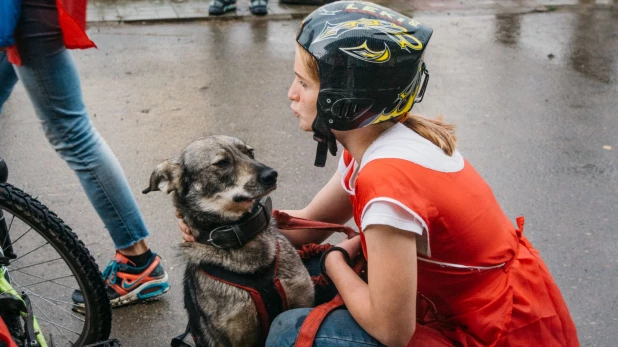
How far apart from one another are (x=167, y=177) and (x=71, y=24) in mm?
750

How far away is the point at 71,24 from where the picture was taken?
110 inches

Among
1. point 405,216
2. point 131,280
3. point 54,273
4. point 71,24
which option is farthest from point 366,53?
point 54,273

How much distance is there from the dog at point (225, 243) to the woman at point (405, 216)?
43cm

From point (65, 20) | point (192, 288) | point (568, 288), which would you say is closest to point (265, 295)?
point (192, 288)

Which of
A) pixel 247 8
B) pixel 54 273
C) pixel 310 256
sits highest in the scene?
pixel 310 256

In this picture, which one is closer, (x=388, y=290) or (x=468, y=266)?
(x=388, y=290)

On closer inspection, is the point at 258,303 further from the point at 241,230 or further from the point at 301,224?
the point at 301,224

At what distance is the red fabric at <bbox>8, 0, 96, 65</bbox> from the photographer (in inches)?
110

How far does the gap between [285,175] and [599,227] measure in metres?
2.04

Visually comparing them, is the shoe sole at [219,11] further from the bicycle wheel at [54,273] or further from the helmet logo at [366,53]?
the helmet logo at [366,53]

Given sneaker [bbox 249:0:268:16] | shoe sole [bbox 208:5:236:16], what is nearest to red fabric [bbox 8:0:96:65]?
shoe sole [bbox 208:5:236:16]

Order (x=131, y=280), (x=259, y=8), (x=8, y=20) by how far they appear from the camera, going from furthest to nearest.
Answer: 1. (x=259, y=8)
2. (x=131, y=280)
3. (x=8, y=20)

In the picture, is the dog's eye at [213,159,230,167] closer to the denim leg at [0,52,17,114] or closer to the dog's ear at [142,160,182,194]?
the dog's ear at [142,160,182,194]

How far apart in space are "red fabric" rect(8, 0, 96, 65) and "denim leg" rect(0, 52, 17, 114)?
0.29m
